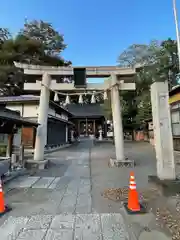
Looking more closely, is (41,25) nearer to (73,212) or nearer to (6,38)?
(6,38)

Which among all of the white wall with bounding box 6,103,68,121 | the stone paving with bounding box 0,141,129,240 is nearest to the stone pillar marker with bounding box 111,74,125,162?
the stone paving with bounding box 0,141,129,240

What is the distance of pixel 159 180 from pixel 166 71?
18.0 meters

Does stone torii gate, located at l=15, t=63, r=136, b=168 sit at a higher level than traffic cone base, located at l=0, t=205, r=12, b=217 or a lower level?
higher

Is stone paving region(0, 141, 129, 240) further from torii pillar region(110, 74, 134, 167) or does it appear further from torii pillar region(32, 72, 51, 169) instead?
torii pillar region(110, 74, 134, 167)

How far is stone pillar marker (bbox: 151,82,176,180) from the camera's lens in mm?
4938

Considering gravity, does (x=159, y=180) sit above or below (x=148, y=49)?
below

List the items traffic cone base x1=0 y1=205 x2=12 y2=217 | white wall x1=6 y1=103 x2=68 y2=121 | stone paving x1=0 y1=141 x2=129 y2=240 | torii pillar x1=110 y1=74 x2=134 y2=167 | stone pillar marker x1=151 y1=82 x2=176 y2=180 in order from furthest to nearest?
white wall x1=6 y1=103 x2=68 y2=121, torii pillar x1=110 y1=74 x2=134 y2=167, stone pillar marker x1=151 y1=82 x2=176 y2=180, traffic cone base x1=0 y1=205 x2=12 y2=217, stone paving x1=0 y1=141 x2=129 y2=240

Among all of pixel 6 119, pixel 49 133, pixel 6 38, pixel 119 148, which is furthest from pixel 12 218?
pixel 6 38

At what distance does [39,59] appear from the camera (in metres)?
26.4

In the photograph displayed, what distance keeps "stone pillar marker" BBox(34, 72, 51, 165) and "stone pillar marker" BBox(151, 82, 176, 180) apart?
18.5 feet

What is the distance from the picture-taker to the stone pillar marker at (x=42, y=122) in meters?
8.77

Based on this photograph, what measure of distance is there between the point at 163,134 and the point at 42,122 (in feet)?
19.5

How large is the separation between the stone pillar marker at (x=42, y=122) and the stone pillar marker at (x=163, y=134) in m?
5.65

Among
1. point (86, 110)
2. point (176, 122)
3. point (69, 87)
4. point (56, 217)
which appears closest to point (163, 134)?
point (56, 217)
